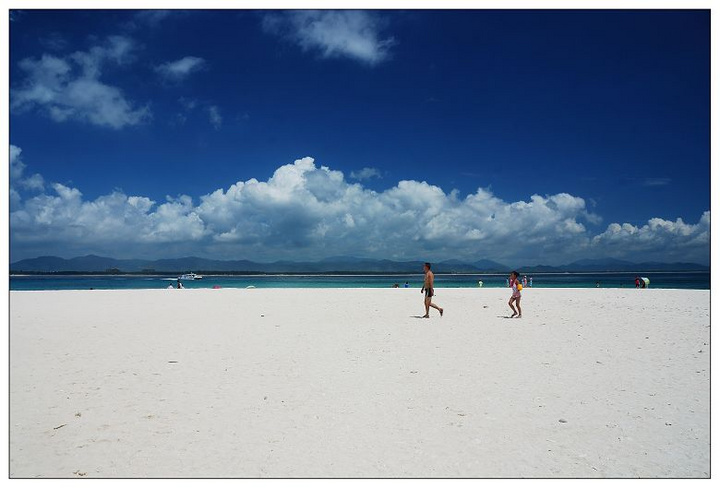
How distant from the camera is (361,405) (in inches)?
270

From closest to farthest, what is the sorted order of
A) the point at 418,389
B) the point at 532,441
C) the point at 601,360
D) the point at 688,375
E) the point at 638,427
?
the point at 532,441, the point at 638,427, the point at 418,389, the point at 688,375, the point at 601,360

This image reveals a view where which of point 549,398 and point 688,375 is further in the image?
point 688,375

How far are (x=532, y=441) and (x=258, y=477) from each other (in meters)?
3.37

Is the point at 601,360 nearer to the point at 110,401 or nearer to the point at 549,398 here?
the point at 549,398

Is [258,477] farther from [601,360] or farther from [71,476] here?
[601,360]

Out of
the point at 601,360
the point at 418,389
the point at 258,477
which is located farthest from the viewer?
the point at 601,360

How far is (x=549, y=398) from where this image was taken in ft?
23.6

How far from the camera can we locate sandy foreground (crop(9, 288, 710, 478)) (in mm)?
5219

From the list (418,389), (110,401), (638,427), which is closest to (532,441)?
(638,427)

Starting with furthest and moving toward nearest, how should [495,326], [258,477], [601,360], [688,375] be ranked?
[495,326] → [601,360] → [688,375] → [258,477]

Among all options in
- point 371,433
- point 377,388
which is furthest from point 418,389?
point 371,433

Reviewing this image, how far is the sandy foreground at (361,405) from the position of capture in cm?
522

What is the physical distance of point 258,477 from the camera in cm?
494

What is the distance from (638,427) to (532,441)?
5.48ft
